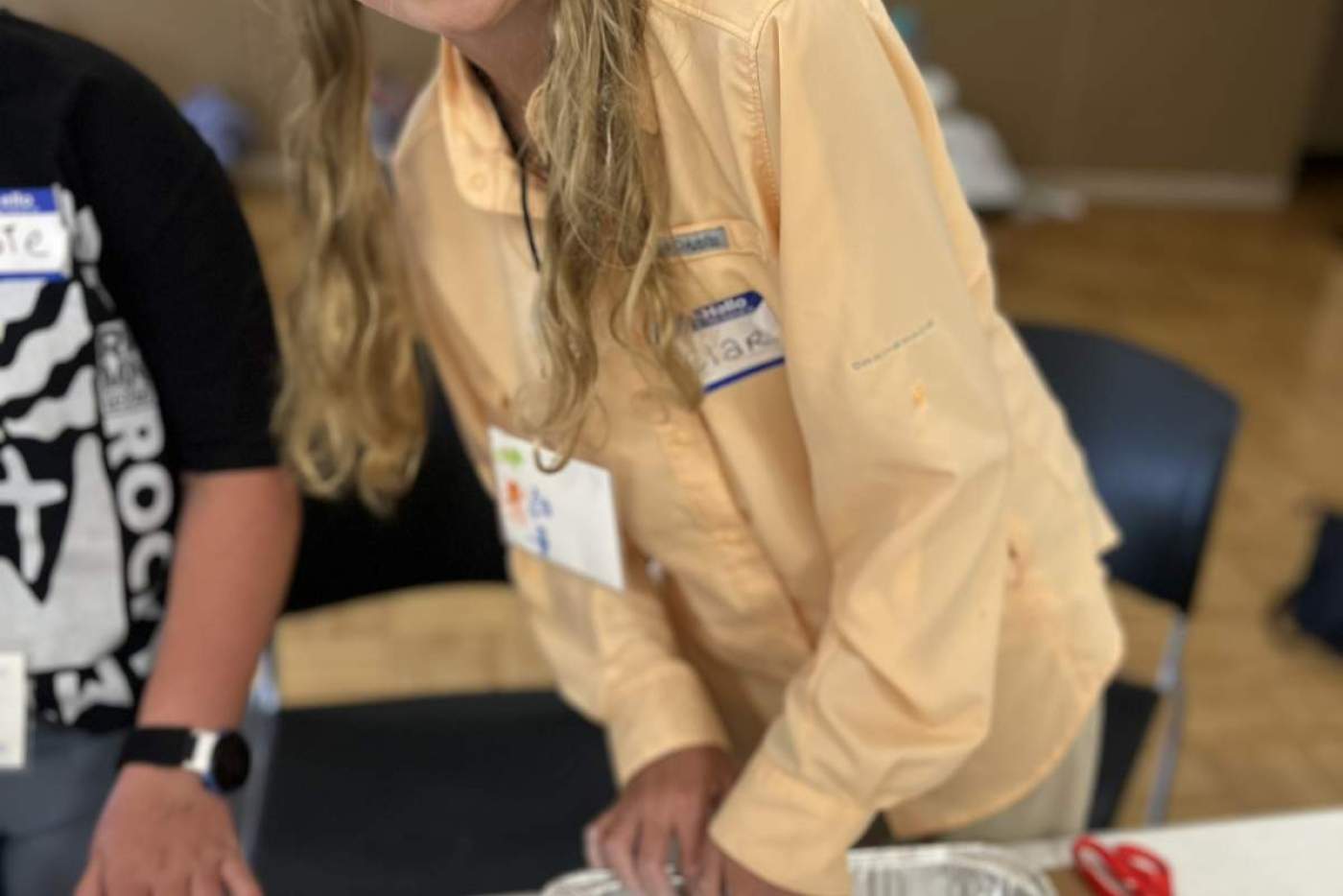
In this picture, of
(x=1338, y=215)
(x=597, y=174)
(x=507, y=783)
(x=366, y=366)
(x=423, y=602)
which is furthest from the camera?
(x=1338, y=215)

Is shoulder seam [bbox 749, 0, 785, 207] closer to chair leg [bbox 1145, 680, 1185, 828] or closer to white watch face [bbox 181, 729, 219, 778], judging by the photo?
white watch face [bbox 181, 729, 219, 778]

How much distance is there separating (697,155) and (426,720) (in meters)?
0.87

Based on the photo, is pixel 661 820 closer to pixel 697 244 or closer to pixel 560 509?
pixel 560 509

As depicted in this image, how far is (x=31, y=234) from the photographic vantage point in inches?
32.3

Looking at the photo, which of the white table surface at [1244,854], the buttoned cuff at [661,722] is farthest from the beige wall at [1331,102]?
the buttoned cuff at [661,722]

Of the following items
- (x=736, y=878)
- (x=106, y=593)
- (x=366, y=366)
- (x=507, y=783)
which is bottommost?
(x=507, y=783)

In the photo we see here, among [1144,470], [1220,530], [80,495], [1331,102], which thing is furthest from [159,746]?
[1331,102]

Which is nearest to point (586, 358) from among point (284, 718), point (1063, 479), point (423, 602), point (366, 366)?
point (366, 366)

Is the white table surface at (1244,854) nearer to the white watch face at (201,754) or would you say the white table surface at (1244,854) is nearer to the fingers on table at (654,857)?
the fingers on table at (654,857)

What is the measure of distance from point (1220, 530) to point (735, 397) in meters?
2.11

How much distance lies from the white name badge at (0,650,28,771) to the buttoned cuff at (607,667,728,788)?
0.42 meters

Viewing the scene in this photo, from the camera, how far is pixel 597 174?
0.72 meters

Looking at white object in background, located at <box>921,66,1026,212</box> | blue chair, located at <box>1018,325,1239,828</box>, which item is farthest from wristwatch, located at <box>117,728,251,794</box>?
white object in background, located at <box>921,66,1026,212</box>

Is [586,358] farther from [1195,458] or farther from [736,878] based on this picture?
[1195,458]
